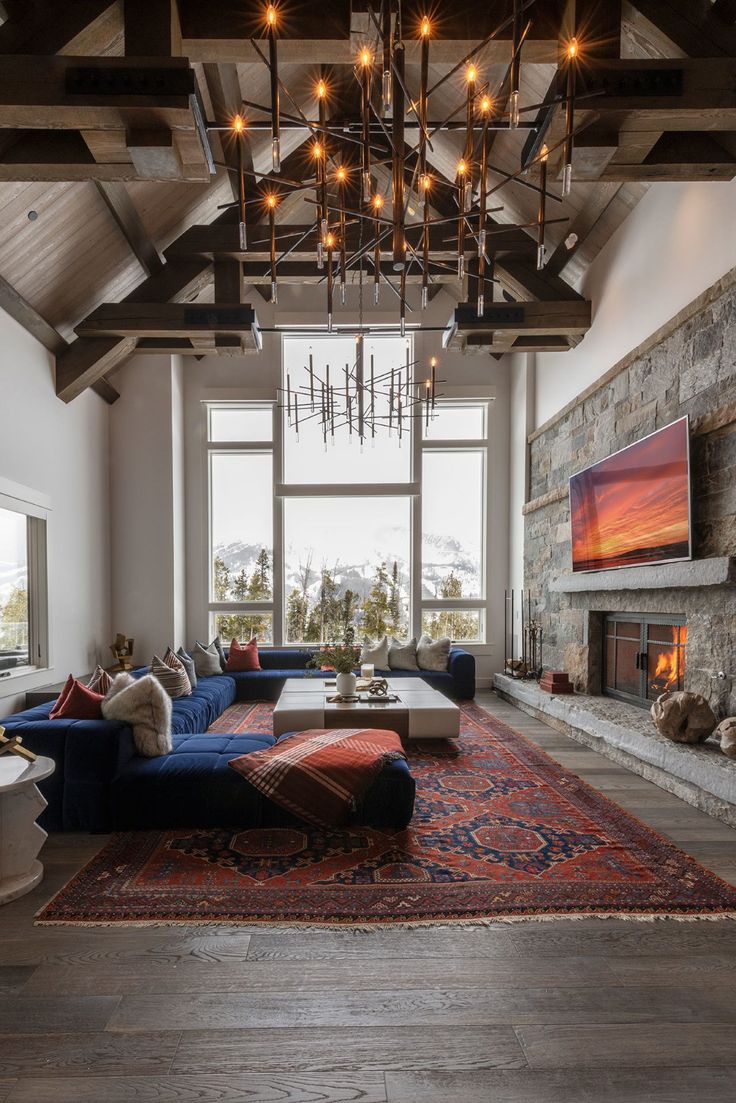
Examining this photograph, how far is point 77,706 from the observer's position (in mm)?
3521

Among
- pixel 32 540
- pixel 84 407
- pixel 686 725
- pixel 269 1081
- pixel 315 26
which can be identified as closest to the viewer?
pixel 269 1081

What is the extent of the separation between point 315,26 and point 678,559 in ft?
12.2

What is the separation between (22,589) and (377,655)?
12.4ft

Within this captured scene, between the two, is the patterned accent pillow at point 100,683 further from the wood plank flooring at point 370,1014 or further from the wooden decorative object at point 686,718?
the wooden decorative object at point 686,718

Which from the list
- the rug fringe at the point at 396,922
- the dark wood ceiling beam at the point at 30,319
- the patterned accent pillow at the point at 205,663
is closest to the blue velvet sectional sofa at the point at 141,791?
the rug fringe at the point at 396,922

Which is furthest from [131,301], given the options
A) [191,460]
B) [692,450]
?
[692,450]

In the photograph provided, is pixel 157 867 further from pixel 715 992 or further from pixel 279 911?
pixel 715 992

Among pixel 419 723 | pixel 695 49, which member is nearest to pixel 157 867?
pixel 419 723

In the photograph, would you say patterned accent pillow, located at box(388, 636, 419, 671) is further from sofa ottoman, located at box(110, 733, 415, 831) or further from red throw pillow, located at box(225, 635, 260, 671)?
sofa ottoman, located at box(110, 733, 415, 831)

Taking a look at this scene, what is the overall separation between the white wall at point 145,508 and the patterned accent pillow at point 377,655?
2.37 metres

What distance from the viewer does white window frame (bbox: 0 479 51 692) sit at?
5.51 m

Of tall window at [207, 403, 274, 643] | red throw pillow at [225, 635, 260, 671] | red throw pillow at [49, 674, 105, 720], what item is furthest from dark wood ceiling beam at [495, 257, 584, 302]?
red throw pillow at [49, 674, 105, 720]

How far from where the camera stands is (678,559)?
408cm

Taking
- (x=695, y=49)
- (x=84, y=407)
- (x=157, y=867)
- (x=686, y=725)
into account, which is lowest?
(x=157, y=867)
